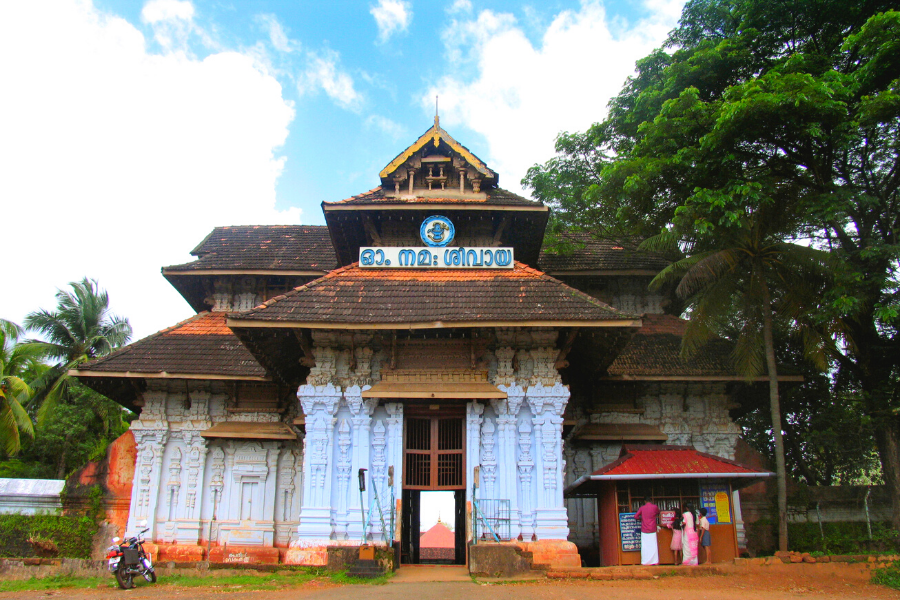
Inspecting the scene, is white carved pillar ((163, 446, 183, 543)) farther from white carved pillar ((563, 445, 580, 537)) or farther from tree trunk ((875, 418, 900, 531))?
tree trunk ((875, 418, 900, 531))

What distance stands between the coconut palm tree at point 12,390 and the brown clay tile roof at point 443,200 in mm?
12013

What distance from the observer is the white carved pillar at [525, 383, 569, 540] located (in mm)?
11852

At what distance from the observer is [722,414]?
1555 centimetres

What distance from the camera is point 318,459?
1226cm

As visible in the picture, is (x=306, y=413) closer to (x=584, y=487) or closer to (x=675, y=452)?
(x=584, y=487)

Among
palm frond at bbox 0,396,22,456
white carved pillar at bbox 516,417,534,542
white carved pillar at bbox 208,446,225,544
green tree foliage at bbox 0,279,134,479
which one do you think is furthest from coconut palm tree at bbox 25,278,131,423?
white carved pillar at bbox 516,417,534,542

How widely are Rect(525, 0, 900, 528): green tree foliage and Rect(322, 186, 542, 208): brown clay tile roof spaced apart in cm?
183

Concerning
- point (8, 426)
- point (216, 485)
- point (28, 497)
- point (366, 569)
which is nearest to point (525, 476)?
point (366, 569)

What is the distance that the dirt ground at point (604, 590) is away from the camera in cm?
914

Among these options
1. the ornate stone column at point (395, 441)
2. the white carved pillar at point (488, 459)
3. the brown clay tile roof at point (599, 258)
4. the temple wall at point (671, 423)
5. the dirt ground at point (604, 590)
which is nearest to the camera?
the dirt ground at point (604, 590)

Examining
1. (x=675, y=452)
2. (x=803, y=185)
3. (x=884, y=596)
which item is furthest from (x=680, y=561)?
(x=803, y=185)

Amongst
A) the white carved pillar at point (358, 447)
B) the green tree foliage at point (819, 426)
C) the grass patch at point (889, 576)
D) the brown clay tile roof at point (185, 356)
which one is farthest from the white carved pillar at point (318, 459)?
the green tree foliage at point (819, 426)

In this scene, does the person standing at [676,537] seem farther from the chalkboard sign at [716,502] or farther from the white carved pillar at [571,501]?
the white carved pillar at [571,501]

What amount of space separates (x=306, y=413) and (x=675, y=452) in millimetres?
7242
